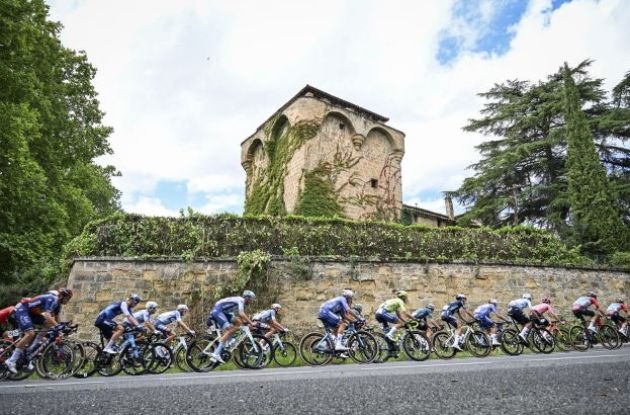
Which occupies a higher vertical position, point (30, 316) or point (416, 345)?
point (30, 316)

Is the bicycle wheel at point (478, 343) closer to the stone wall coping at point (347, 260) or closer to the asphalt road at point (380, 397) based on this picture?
the stone wall coping at point (347, 260)

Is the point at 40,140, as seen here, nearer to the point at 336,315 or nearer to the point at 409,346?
the point at 336,315

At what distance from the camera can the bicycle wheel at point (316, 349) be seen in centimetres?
955

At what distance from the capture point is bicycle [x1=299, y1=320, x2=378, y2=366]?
9586 millimetres

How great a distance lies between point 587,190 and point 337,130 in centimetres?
1344

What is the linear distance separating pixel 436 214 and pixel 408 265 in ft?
51.5

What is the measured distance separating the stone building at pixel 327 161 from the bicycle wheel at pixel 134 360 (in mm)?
11952

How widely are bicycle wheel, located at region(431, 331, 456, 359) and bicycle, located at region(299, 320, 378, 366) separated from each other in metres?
1.87

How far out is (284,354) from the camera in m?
9.62

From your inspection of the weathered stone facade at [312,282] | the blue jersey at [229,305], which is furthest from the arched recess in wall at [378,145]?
the blue jersey at [229,305]

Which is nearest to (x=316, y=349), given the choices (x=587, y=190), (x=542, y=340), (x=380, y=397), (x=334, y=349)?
(x=334, y=349)

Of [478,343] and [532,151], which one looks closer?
[478,343]

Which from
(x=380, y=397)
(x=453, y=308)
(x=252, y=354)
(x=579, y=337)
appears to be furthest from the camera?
(x=579, y=337)

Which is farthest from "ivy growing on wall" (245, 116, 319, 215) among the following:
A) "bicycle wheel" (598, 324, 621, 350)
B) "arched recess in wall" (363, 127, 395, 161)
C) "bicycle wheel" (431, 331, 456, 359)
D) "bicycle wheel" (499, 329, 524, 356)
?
"bicycle wheel" (598, 324, 621, 350)
